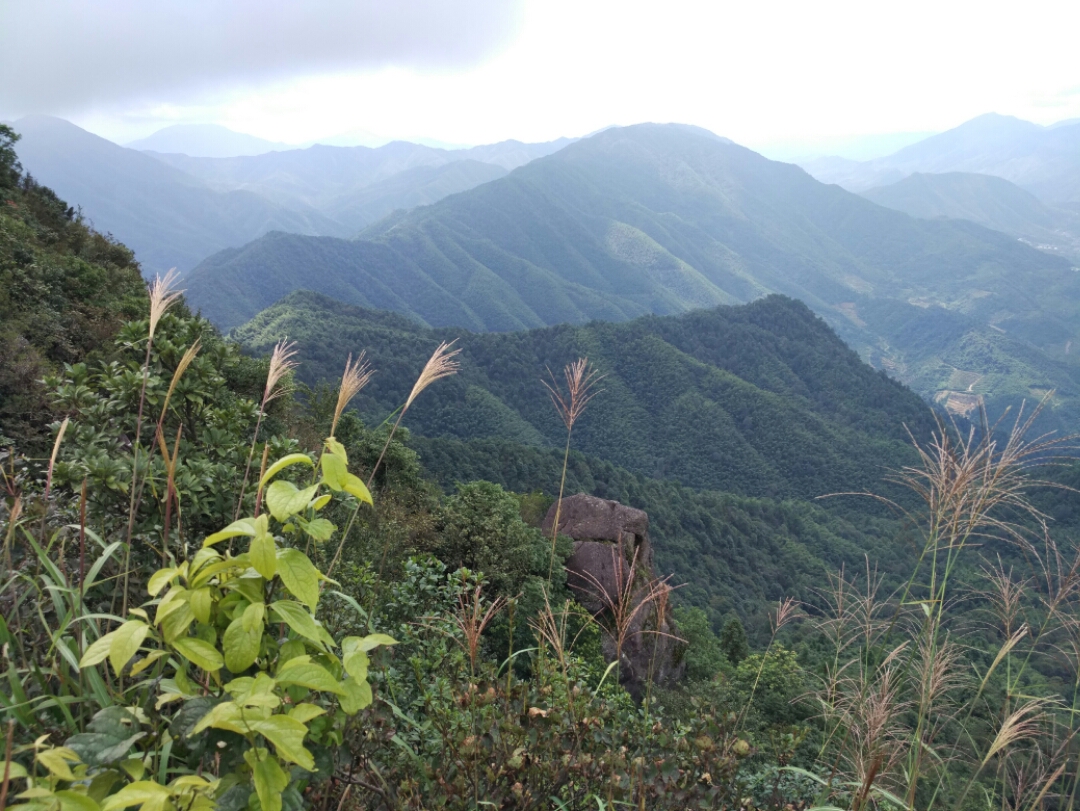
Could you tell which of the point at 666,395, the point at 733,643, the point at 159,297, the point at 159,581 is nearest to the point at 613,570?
the point at 733,643

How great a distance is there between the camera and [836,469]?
72.3m

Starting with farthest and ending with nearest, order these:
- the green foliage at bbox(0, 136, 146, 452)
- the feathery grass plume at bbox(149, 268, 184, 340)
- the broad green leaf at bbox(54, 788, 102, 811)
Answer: the green foliage at bbox(0, 136, 146, 452), the feathery grass plume at bbox(149, 268, 184, 340), the broad green leaf at bbox(54, 788, 102, 811)

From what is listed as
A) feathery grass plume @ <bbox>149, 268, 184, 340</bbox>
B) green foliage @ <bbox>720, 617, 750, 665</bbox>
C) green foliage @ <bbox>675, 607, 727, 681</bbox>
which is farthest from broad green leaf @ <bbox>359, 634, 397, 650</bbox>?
green foliage @ <bbox>720, 617, 750, 665</bbox>

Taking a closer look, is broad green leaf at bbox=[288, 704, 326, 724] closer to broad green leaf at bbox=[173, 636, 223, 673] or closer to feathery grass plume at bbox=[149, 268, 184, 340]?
broad green leaf at bbox=[173, 636, 223, 673]

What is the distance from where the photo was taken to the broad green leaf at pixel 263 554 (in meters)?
1.41

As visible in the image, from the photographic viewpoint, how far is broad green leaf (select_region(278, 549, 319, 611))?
1.43 m

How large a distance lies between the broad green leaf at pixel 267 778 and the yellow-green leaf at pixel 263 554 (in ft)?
1.26

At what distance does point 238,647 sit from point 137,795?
32 cm

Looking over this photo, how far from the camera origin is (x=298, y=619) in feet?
4.73

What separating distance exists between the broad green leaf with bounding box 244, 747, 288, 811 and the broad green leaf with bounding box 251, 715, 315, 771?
65mm

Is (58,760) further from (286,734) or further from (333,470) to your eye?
(333,470)

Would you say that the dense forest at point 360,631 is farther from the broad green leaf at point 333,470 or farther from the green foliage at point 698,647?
the green foliage at point 698,647

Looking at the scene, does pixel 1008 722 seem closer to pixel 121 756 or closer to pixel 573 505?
pixel 121 756

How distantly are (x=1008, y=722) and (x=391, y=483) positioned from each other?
14194mm
